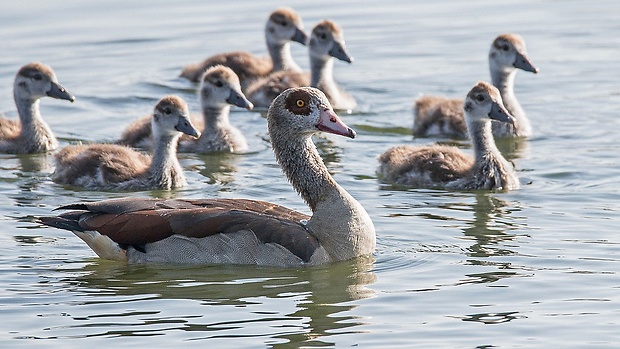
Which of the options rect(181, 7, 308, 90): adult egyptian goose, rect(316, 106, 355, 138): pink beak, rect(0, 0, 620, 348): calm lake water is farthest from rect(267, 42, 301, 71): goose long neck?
rect(316, 106, 355, 138): pink beak

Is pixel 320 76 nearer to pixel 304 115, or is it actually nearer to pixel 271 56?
pixel 271 56

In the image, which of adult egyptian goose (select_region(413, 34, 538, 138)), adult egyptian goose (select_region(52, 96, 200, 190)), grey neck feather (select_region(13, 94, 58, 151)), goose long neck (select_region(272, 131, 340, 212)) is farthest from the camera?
adult egyptian goose (select_region(413, 34, 538, 138))

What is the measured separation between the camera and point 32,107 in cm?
1639

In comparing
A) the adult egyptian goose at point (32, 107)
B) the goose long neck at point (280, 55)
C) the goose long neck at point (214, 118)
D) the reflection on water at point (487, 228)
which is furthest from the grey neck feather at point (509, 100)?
the adult egyptian goose at point (32, 107)

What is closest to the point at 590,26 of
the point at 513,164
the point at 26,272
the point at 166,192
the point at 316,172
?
the point at 513,164

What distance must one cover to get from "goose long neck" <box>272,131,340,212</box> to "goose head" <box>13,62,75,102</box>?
5839mm

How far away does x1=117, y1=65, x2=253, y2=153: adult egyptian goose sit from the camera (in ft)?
52.9

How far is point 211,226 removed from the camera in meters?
10.6

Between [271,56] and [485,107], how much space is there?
252 inches

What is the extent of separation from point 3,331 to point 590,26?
1527 centimetres

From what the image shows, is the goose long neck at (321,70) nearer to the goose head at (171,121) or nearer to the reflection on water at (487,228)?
the goose head at (171,121)

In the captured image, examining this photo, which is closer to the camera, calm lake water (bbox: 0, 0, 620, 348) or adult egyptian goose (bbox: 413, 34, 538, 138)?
calm lake water (bbox: 0, 0, 620, 348)

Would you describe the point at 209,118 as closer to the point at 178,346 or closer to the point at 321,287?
the point at 321,287

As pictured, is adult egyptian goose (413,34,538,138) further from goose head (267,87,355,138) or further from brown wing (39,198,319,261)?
brown wing (39,198,319,261)
